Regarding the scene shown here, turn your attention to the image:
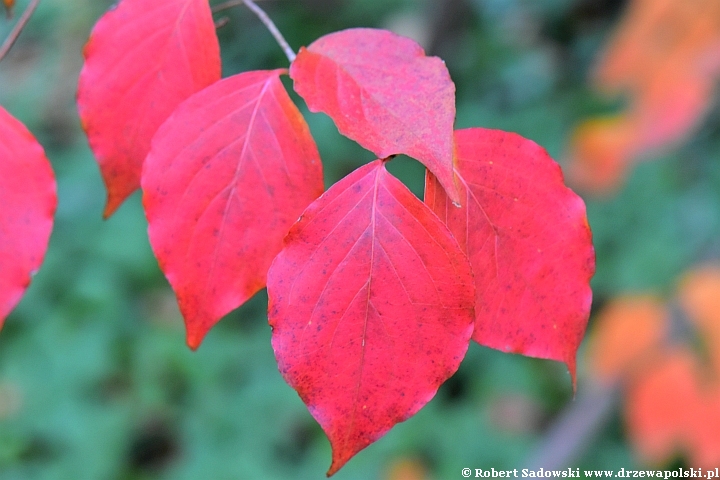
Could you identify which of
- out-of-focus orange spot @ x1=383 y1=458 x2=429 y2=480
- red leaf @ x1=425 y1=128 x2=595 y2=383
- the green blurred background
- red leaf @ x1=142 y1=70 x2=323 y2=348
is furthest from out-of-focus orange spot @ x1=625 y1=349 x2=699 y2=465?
red leaf @ x1=142 y1=70 x2=323 y2=348

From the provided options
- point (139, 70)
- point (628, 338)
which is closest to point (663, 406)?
point (628, 338)

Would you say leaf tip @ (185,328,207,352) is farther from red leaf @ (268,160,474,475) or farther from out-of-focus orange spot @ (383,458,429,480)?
out-of-focus orange spot @ (383,458,429,480)

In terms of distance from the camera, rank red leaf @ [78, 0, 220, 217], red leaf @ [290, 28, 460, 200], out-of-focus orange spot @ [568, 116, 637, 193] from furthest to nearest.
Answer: out-of-focus orange spot @ [568, 116, 637, 193] → red leaf @ [78, 0, 220, 217] → red leaf @ [290, 28, 460, 200]

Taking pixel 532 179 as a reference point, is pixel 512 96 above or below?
below

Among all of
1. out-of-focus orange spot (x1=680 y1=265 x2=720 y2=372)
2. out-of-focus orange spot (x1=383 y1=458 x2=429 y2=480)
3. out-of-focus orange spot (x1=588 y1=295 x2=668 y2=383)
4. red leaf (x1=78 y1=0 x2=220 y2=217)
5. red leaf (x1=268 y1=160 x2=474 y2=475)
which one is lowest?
out-of-focus orange spot (x1=383 y1=458 x2=429 y2=480)

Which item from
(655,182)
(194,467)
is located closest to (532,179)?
(194,467)

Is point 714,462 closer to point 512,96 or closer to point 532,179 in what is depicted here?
point 532,179

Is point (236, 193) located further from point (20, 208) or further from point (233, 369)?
point (233, 369)
